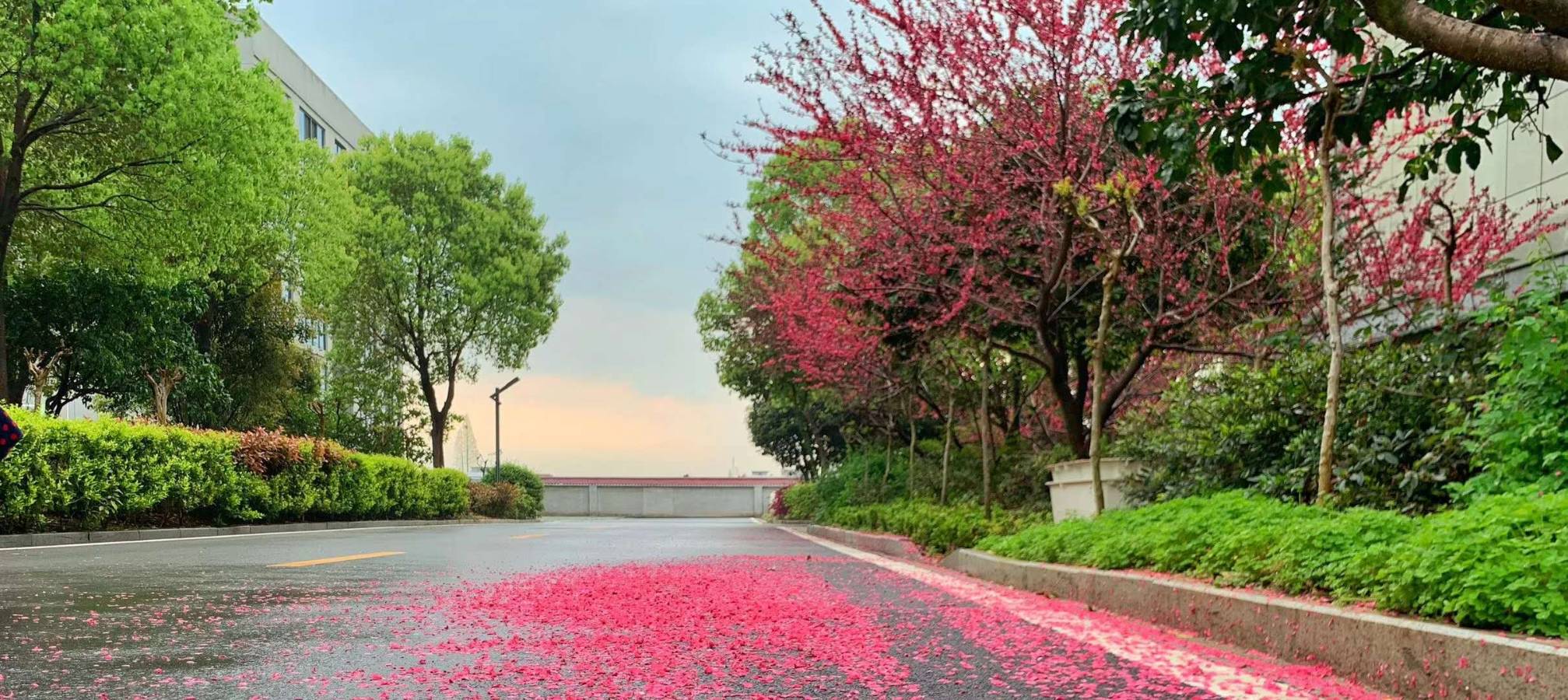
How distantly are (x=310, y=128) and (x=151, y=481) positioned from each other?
3941 centimetres

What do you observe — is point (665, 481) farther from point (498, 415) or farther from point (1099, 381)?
point (1099, 381)

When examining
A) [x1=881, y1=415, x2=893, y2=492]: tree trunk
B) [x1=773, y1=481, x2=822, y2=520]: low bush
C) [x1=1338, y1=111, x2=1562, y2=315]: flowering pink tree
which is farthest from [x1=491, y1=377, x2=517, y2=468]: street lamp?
[x1=1338, y1=111, x2=1562, y2=315]: flowering pink tree

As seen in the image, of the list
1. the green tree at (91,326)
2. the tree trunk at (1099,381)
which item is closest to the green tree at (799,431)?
the green tree at (91,326)

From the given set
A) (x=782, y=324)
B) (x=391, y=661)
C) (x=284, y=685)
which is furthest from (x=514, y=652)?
(x=782, y=324)

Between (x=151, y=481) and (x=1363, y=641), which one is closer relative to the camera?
(x=1363, y=641)

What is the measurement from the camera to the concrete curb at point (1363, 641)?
3.69 m

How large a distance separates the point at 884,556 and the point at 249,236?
67.6 feet

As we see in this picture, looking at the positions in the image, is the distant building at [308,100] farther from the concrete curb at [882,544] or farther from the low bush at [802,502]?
the concrete curb at [882,544]

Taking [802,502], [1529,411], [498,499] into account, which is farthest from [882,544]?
[498,499]

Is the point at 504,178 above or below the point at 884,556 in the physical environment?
above

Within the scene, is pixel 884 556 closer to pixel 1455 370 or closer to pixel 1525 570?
pixel 1455 370

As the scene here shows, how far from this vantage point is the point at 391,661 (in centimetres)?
457

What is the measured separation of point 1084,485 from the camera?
37.8ft

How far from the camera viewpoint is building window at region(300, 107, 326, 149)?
2036 inches
